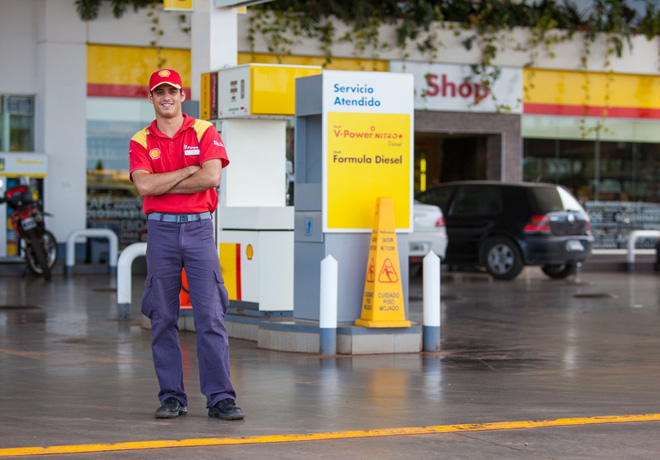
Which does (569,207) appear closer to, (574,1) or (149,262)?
(574,1)

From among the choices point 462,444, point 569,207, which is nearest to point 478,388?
point 462,444

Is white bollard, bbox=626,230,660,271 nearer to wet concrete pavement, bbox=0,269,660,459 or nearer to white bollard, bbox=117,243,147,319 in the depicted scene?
wet concrete pavement, bbox=0,269,660,459

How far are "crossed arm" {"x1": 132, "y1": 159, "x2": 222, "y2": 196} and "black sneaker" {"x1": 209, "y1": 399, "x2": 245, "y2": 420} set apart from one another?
4.31 feet

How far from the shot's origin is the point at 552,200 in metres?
19.7

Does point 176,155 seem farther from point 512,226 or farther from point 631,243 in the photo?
point 631,243

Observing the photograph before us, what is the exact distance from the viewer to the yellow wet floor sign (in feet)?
32.1

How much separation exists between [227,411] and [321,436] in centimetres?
71

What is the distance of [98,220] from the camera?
71.7 ft

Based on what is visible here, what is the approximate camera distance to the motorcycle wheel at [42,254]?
1873 cm

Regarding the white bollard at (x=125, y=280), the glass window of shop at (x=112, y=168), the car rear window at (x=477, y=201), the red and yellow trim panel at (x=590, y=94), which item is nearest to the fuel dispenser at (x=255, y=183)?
the white bollard at (x=125, y=280)

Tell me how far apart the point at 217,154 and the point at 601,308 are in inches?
367

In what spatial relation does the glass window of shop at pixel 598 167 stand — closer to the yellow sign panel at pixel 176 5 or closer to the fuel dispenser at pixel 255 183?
the yellow sign panel at pixel 176 5

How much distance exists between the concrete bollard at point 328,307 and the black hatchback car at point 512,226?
1027cm

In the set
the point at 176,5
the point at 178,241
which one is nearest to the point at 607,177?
the point at 176,5
